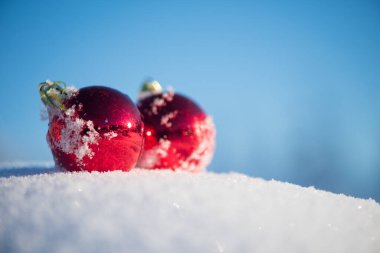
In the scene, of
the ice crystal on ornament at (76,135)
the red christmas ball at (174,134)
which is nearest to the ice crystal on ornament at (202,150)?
the red christmas ball at (174,134)

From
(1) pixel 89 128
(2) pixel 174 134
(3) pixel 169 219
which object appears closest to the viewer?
(3) pixel 169 219

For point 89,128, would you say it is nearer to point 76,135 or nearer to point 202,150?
point 76,135

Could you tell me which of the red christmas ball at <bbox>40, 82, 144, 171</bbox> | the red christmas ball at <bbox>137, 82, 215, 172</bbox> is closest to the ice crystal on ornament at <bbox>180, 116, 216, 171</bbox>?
the red christmas ball at <bbox>137, 82, 215, 172</bbox>

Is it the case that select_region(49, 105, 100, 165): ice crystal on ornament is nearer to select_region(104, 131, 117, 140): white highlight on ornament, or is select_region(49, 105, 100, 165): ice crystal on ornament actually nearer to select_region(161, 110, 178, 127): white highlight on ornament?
select_region(104, 131, 117, 140): white highlight on ornament

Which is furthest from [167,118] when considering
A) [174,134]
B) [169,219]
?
[169,219]

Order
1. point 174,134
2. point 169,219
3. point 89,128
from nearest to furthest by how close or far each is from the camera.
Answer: point 169,219, point 89,128, point 174,134

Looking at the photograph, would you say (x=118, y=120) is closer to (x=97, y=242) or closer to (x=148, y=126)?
(x=148, y=126)
